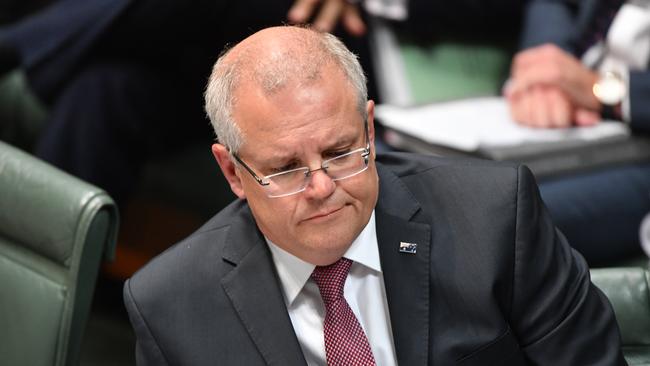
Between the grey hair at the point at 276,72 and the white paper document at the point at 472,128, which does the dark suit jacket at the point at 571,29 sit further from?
the grey hair at the point at 276,72

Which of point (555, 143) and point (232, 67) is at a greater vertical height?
point (232, 67)

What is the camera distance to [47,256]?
1.83m

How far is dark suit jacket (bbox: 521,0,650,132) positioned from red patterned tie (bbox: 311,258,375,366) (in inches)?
43.5

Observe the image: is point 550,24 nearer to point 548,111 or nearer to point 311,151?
point 548,111

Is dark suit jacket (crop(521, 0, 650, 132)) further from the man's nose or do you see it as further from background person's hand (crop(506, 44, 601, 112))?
the man's nose

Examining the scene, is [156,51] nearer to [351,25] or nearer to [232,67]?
[351,25]

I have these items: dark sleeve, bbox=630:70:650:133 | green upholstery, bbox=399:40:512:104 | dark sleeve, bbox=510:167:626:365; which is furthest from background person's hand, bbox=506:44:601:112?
dark sleeve, bbox=510:167:626:365

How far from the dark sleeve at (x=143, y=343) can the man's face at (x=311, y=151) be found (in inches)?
10.5

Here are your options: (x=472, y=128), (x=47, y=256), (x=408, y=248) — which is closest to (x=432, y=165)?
(x=408, y=248)

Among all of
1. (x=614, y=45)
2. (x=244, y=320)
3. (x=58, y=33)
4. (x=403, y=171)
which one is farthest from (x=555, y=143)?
(x=58, y=33)

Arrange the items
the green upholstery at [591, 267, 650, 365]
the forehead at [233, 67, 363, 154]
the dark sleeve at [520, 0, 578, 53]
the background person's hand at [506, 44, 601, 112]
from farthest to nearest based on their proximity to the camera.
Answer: the dark sleeve at [520, 0, 578, 53] → the background person's hand at [506, 44, 601, 112] → the green upholstery at [591, 267, 650, 365] → the forehead at [233, 67, 363, 154]

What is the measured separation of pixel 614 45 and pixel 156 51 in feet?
3.96

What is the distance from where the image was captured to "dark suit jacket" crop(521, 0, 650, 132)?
2.47 metres

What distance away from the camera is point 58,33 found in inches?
116
